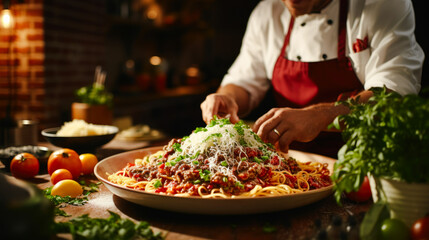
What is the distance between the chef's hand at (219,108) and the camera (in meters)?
1.87

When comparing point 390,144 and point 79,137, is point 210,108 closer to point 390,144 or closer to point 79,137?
point 79,137

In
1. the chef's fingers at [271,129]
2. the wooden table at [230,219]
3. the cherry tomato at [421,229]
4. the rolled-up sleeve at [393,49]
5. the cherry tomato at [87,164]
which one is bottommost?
the cherry tomato at [87,164]

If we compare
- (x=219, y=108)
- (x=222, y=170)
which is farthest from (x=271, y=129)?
(x=219, y=108)

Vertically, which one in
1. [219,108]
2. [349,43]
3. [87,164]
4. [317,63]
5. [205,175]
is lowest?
[87,164]

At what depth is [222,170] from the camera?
126 cm

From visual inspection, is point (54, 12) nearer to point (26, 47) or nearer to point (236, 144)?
point (26, 47)

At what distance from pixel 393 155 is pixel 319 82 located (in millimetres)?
1268

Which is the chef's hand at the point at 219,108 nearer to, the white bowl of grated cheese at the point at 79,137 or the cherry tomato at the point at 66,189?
the white bowl of grated cheese at the point at 79,137

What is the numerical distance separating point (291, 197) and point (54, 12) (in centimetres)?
305

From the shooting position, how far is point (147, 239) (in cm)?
94

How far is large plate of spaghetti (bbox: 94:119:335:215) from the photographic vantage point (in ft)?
3.44

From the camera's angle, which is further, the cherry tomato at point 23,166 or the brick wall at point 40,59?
the brick wall at point 40,59

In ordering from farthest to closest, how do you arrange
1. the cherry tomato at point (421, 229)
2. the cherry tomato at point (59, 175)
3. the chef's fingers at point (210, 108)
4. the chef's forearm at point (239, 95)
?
the chef's forearm at point (239, 95) → the chef's fingers at point (210, 108) → the cherry tomato at point (59, 175) → the cherry tomato at point (421, 229)

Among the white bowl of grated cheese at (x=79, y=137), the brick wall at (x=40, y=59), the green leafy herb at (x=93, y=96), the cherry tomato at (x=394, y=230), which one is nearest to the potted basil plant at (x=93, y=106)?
the green leafy herb at (x=93, y=96)
